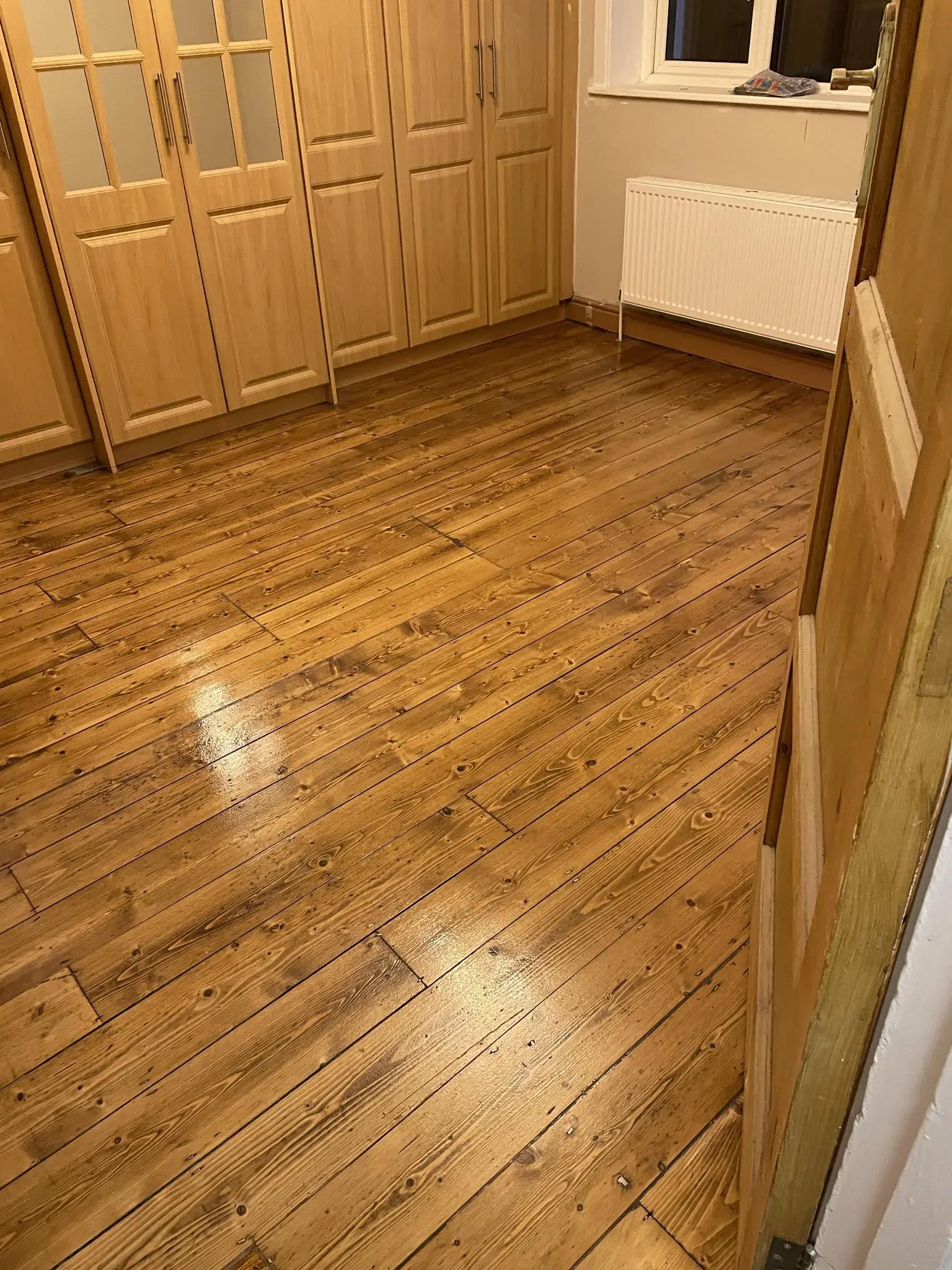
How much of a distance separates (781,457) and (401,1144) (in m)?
2.57

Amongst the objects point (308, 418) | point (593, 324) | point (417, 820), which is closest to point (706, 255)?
point (593, 324)

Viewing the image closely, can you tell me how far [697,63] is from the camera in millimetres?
3891

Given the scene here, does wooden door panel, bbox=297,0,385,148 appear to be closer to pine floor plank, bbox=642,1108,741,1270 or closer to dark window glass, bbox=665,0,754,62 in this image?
dark window glass, bbox=665,0,754,62

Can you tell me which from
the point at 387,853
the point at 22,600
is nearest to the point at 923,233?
the point at 387,853

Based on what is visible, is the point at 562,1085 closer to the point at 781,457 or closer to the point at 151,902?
the point at 151,902

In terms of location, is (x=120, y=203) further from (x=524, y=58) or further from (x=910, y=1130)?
(x=910, y=1130)

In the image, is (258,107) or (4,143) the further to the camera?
(258,107)

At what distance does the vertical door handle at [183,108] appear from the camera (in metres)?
3.00

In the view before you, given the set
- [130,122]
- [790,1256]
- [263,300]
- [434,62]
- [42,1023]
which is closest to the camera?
[790,1256]

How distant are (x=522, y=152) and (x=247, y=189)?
1.35m

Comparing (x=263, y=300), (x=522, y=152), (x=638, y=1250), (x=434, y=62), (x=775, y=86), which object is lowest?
(x=638, y=1250)

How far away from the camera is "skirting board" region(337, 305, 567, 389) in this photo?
404 centimetres

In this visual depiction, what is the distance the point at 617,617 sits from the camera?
253 centimetres

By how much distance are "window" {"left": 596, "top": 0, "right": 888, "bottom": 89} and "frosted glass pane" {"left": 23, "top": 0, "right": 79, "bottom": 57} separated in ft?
6.92
